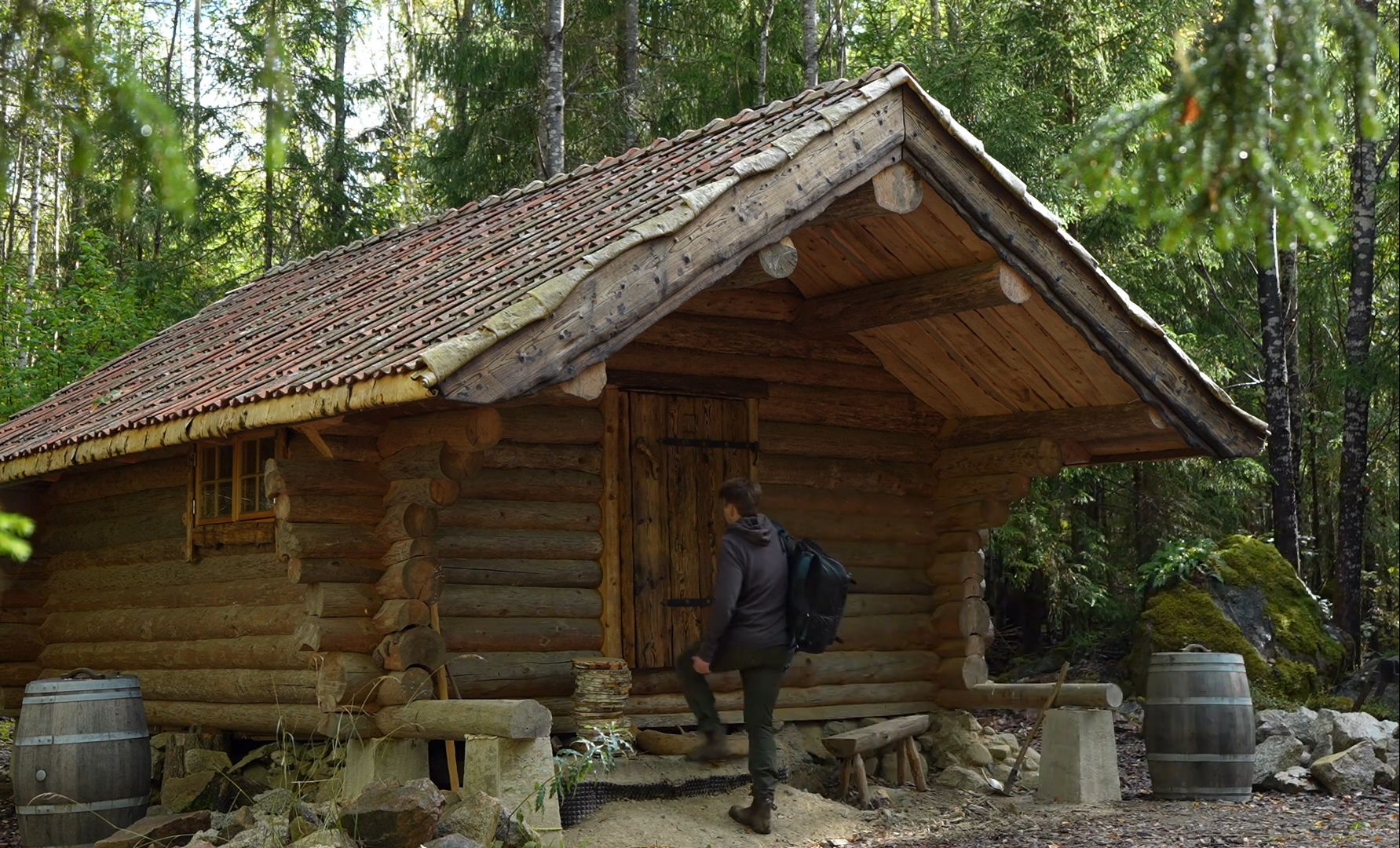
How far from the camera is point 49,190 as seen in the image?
30.2 m

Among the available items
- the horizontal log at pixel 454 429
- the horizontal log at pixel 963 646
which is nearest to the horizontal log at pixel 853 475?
the horizontal log at pixel 963 646

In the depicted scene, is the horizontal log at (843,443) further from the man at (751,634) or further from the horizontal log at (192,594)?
the horizontal log at (192,594)

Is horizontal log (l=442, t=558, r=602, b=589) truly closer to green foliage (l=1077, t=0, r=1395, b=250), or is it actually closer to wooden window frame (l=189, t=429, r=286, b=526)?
wooden window frame (l=189, t=429, r=286, b=526)

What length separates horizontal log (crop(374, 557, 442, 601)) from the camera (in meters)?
8.28

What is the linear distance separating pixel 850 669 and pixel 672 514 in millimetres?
2153

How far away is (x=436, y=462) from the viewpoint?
26.3ft

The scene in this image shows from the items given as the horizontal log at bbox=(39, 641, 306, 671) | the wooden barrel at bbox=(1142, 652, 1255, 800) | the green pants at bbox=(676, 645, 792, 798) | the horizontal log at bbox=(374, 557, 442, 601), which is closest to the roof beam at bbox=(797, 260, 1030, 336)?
the green pants at bbox=(676, 645, 792, 798)

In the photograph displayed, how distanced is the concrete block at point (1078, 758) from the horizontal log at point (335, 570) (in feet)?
16.3

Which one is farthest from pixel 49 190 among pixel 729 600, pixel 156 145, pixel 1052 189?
pixel 156 145

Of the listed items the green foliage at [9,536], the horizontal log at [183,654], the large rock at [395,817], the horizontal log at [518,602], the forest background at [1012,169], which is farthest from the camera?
the forest background at [1012,169]

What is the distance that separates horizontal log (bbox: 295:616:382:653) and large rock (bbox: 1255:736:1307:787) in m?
6.70

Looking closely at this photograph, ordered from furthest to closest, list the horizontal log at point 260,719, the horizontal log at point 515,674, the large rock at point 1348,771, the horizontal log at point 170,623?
the large rock at point 1348,771 → the horizontal log at point 170,623 → the horizontal log at point 515,674 → the horizontal log at point 260,719

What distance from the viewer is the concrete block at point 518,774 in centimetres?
746

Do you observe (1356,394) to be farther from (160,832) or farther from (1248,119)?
(1248,119)
